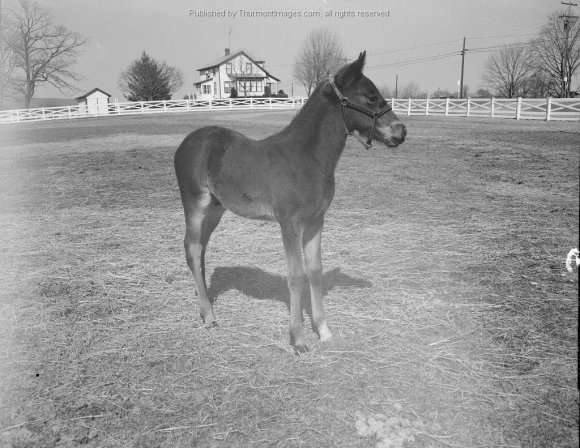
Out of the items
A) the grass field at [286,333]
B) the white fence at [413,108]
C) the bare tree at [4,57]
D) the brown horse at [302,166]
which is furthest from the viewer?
the white fence at [413,108]

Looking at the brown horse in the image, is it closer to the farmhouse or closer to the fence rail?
the fence rail

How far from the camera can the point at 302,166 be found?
141 inches

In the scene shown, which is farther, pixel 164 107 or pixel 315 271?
pixel 164 107

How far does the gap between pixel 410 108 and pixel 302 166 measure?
40.5 metres

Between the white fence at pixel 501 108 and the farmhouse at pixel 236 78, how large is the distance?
1779 inches

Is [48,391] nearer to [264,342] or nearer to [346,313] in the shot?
[264,342]

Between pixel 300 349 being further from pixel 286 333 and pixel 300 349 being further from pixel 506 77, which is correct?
pixel 506 77

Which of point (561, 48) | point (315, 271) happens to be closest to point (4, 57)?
point (315, 271)

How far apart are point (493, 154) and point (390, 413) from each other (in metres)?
13.7

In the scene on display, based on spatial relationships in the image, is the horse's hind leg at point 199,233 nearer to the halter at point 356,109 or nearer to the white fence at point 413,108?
the halter at point 356,109

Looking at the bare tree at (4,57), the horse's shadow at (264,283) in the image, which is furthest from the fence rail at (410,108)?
the bare tree at (4,57)

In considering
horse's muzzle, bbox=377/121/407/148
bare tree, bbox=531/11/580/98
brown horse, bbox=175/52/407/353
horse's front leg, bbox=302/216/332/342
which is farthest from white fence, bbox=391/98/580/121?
horse's front leg, bbox=302/216/332/342

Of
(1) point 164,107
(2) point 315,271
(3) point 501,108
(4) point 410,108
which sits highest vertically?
(1) point 164,107

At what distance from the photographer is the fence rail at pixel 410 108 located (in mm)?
27688
